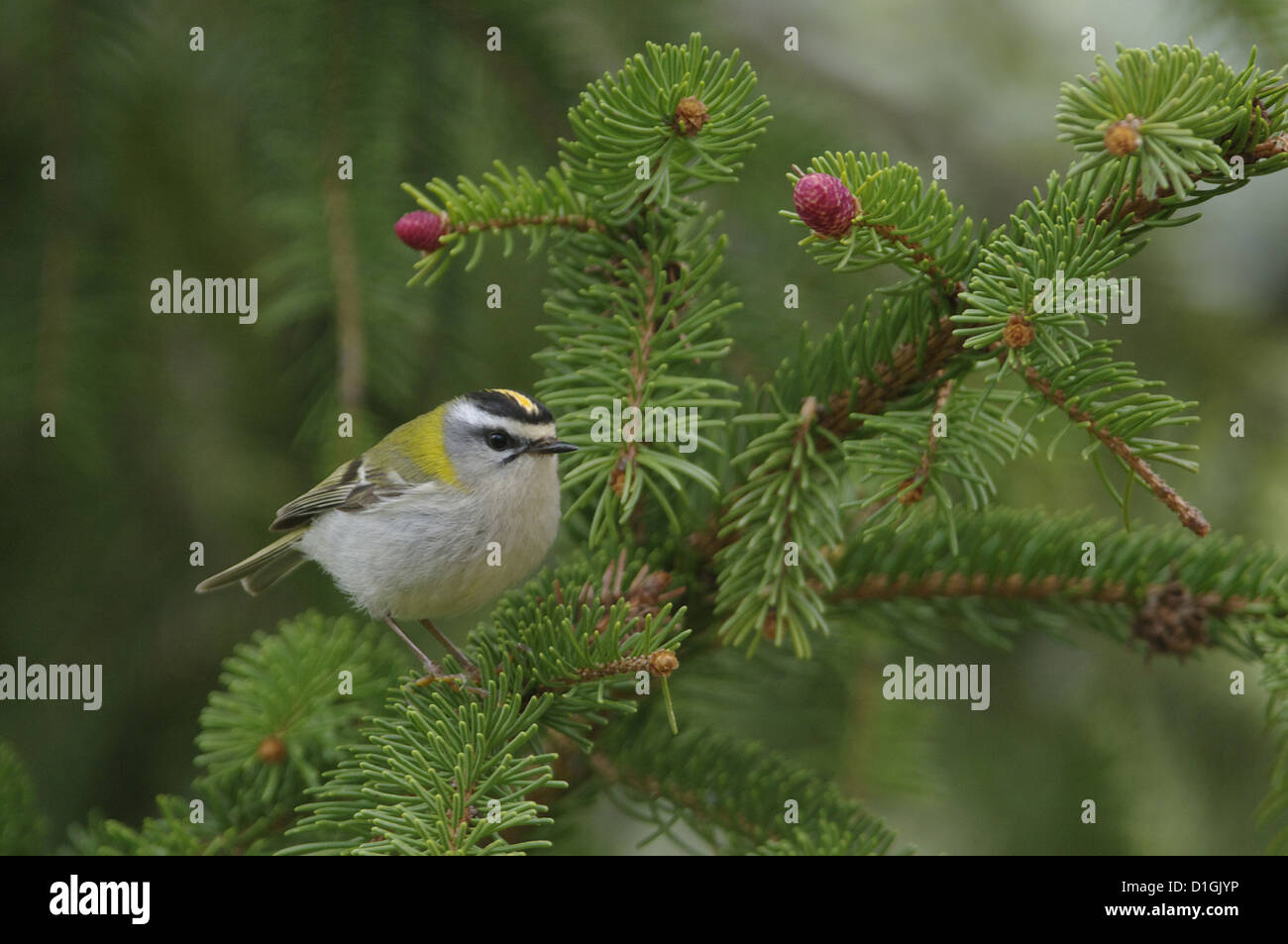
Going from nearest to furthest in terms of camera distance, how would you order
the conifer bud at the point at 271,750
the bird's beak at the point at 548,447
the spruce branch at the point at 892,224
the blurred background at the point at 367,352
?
the spruce branch at the point at 892,224 → the conifer bud at the point at 271,750 → the bird's beak at the point at 548,447 → the blurred background at the point at 367,352

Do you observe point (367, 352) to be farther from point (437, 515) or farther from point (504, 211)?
point (504, 211)

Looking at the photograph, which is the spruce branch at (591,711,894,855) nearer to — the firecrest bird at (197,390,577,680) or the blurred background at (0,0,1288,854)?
the blurred background at (0,0,1288,854)

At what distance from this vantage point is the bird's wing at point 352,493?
2154mm

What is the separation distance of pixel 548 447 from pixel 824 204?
2.66 feet

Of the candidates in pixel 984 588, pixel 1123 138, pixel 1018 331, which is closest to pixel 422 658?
pixel 984 588

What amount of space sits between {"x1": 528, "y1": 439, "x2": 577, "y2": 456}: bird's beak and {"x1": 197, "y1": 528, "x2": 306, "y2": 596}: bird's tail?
2.37ft

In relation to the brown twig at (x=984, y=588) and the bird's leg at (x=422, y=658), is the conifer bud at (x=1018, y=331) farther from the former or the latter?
the bird's leg at (x=422, y=658)

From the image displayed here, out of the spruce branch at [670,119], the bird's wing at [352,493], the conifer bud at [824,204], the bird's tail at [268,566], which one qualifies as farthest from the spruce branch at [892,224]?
the bird's tail at [268,566]

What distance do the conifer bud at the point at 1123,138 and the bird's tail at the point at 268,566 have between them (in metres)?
1.81

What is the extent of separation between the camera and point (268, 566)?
7.77 ft
